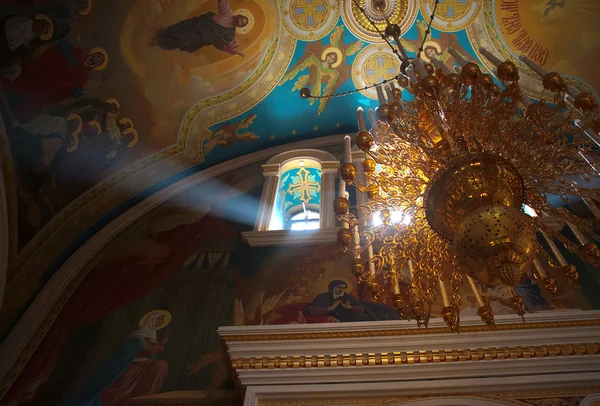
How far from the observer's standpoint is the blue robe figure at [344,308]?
542 cm

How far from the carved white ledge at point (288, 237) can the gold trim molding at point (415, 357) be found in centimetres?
252

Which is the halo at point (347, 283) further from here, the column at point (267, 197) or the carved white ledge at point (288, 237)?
the column at point (267, 197)

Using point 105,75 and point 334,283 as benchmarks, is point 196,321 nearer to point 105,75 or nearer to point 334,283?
point 334,283

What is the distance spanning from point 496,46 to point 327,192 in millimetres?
3661

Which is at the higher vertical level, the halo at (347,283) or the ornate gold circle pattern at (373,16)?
the ornate gold circle pattern at (373,16)

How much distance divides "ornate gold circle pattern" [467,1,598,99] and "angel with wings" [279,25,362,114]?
1915 millimetres

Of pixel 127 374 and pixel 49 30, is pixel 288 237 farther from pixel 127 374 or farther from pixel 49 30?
pixel 49 30

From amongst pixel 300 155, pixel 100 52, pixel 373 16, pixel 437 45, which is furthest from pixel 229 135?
pixel 437 45

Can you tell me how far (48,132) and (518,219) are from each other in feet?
20.6

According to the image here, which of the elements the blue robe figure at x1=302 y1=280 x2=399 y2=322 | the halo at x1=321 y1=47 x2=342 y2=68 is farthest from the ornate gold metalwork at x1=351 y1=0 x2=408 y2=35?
the blue robe figure at x1=302 y1=280 x2=399 y2=322

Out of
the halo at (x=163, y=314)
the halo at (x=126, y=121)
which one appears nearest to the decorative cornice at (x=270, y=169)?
the halo at (x=126, y=121)

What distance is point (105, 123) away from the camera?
7832 mm

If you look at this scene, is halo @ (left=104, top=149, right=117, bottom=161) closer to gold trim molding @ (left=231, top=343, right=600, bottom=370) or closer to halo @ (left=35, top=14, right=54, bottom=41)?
halo @ (left=35, top=14, right=54, bottom=41)

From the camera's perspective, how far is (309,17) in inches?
340
